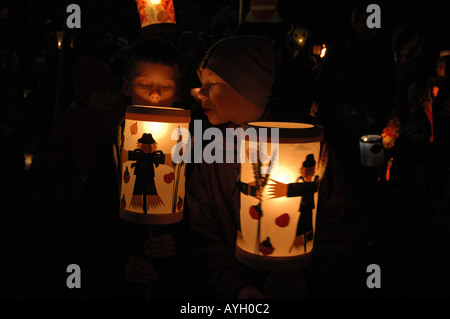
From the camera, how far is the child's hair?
7.19 ft

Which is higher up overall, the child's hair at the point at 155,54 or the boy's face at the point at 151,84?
the child's hair at the point at 155,54

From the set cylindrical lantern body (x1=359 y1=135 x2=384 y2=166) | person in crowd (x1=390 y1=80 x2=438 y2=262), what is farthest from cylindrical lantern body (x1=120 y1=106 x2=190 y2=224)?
person in crowd (x1=390 y1=80 x2=438 y2=262)

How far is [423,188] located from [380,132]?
96cm

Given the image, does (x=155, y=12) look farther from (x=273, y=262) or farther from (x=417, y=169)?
(x=417, y=169)

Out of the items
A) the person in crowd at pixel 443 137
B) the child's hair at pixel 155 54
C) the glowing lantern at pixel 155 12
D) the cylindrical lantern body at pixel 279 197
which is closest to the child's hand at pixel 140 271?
the cylindrical lantern body at pixel 279 197

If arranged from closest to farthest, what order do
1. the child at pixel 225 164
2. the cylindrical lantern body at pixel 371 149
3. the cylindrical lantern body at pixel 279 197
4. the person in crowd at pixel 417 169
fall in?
the cylindrical lantern body at pixel 279 197
the child at pixel 225 164
the cylindrical lantern body at pixel 371 149
the person in crowd at pixel 417 169

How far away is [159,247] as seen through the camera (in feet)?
6.16

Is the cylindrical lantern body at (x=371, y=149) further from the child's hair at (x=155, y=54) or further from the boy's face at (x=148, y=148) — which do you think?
the boy's face at (x=148, y=148)

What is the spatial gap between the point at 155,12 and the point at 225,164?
1129 mm

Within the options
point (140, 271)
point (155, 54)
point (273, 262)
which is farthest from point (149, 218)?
point (155, 54)

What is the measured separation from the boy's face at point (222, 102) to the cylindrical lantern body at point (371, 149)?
2530 mm

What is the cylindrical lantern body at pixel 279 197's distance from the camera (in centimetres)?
150

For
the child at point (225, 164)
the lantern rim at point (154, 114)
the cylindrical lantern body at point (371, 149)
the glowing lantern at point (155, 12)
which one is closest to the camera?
the lantern rim at point (154, 114)
